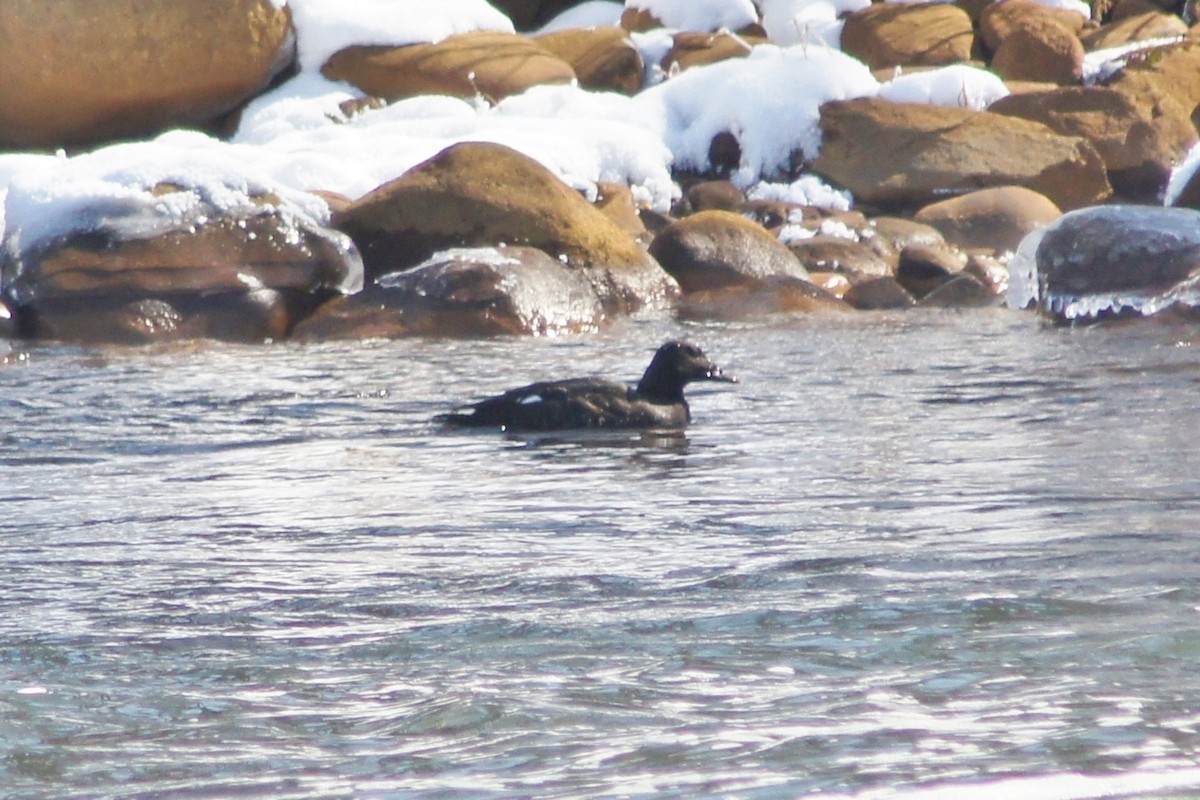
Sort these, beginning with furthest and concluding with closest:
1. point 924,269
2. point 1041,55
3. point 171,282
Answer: point 1041,55 → point 924,269 → point 171,282

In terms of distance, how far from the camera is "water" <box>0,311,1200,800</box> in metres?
3.43

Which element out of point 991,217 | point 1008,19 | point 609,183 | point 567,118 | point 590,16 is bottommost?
point 991,217

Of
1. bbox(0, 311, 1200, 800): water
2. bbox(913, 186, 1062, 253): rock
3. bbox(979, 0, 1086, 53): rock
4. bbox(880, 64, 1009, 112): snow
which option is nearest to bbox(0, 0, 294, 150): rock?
bbox(880, 64, 1009, 112): snow

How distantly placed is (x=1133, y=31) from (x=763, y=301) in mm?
9687

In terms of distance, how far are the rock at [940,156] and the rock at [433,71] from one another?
299cm

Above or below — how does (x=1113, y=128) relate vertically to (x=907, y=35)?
below

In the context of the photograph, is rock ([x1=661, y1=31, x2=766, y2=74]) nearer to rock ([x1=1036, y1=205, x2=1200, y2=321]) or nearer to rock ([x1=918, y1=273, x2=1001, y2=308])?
rock ([x1=918, y1=273, x2=1001, y2=308])

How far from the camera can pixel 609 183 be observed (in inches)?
628

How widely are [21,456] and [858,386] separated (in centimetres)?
376

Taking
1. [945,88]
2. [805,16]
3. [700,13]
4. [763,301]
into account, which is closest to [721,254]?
[763,301]

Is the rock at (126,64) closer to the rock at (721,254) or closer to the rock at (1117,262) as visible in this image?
the rock at (721,254)

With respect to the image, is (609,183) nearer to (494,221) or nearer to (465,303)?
(494,221)

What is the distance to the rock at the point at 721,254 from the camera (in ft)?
44.0

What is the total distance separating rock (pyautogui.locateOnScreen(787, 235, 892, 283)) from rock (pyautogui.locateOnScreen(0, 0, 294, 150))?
5.76 meters
